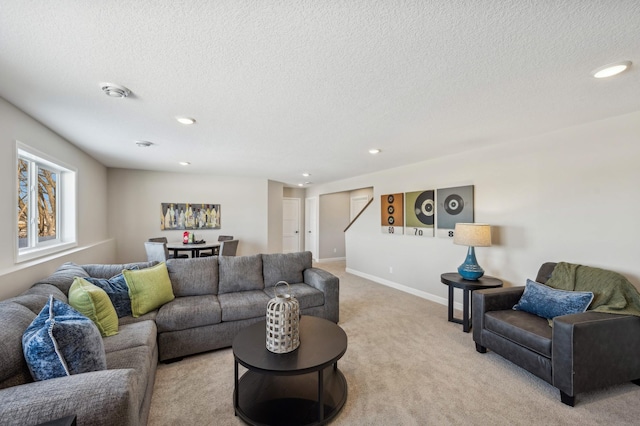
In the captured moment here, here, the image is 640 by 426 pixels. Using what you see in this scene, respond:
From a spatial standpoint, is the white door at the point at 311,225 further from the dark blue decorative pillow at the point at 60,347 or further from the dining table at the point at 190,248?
the dark blue decorative pillow at the point at 60,347

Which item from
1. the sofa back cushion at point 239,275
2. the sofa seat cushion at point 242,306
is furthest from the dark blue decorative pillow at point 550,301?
the sofa back cushion at point 239,275

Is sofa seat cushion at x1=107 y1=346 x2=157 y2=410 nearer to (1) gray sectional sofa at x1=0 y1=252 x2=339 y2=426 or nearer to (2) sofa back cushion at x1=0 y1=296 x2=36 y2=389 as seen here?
(1) gray sectional sofa at x1=0 y1=252 x2=339 y2=426

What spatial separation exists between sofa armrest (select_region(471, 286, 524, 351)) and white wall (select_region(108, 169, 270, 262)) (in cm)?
492

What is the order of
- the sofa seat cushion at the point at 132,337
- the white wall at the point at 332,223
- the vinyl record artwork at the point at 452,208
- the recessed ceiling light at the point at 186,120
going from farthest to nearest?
the white wall at the point at 332,223 → the vinyl record artwork at the point at 452,208 → the recessed ceiling light at the point at 186,120 → the sofa seat cushion at the point at 132,337

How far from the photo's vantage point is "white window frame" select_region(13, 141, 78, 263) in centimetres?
245

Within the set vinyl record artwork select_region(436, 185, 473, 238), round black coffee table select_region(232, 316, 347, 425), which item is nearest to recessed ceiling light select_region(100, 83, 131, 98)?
round black coffee table select_region(232, 316, 347, 425)

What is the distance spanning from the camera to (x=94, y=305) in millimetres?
1979

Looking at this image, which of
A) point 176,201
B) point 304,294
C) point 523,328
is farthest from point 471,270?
point 176,201

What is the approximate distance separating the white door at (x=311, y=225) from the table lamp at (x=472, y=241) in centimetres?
496

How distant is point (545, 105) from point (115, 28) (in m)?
3.04

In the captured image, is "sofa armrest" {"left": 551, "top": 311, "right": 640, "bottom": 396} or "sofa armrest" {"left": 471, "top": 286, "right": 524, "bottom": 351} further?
"sofa armrest" {"left": 471, "top": 286, "right": 524, "bottom": 351}

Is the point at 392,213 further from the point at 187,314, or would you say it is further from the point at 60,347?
the point at 60,347

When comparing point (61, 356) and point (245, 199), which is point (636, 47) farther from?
point (245, 199)

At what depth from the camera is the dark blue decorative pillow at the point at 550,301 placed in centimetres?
220
